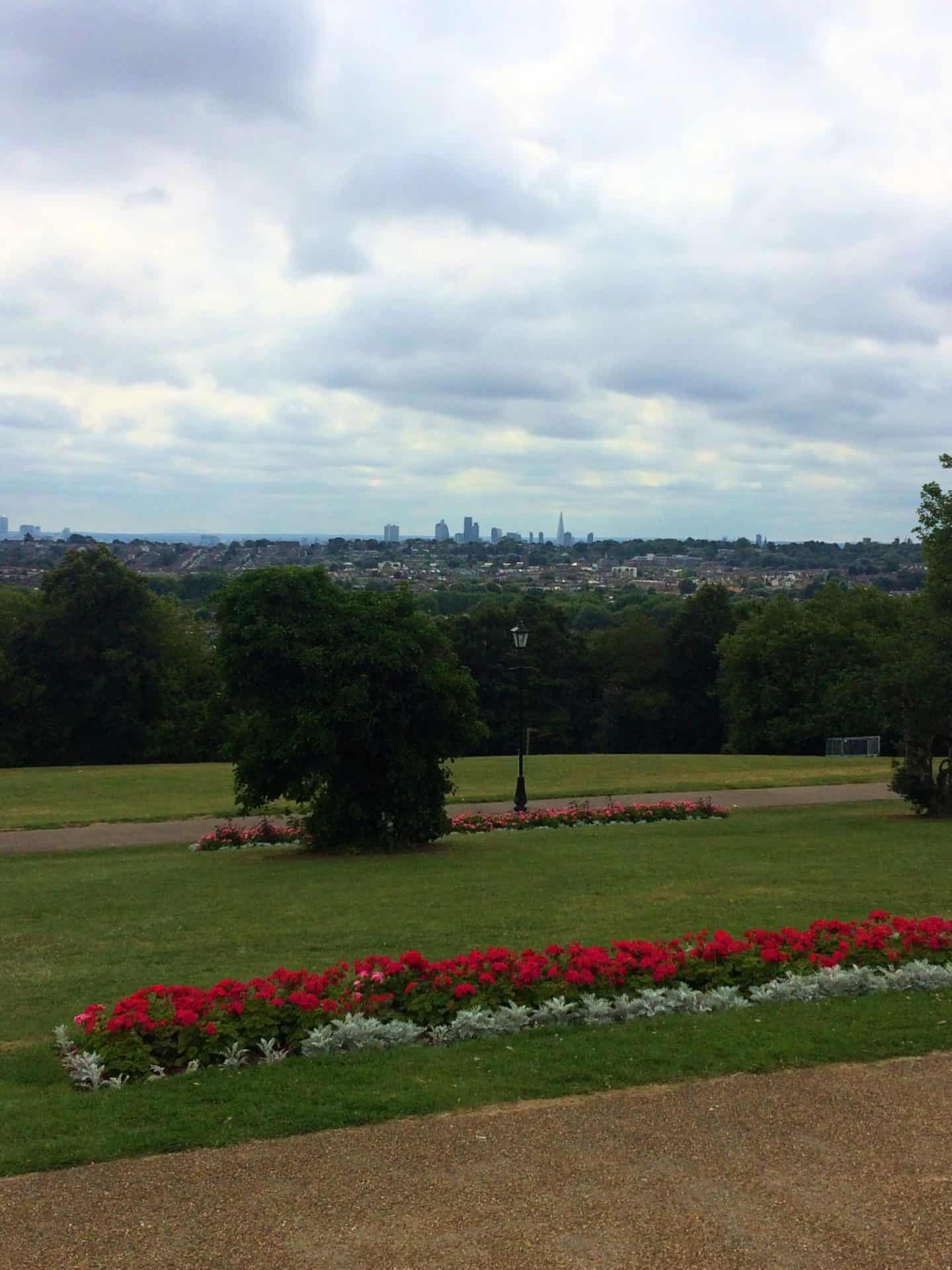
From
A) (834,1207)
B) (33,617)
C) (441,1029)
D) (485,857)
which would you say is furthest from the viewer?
(33,617)

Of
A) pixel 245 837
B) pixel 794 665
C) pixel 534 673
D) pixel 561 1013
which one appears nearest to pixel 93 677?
pixel 534 673

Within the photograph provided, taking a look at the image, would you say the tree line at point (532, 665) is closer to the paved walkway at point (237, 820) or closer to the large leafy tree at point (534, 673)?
the large leafy tree at point (534, 673)

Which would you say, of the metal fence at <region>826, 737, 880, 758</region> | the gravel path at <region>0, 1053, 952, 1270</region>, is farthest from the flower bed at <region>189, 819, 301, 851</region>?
the metal fence at <region>826, 737, 880, 758</region>

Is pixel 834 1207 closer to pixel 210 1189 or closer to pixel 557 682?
pixel 210 1189

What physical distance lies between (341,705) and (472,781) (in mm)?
13999

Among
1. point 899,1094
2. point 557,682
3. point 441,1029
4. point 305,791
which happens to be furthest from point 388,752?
point 557,682

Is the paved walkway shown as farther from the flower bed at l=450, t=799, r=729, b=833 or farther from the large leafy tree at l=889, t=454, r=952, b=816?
the large leafy tree at l=889, t=454, r=952, b=816

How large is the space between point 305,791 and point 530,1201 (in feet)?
48.7

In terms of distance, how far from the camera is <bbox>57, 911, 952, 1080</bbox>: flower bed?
721 cm

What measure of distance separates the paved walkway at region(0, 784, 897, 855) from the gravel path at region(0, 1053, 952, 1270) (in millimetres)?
16927

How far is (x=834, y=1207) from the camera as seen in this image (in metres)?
5.11

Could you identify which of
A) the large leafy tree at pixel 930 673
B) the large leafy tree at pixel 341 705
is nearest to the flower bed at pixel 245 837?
the large leafy tree at pixel 341 705

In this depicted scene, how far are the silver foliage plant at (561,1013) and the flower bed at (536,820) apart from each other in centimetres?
1378

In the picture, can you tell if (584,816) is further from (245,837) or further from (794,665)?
(794,665)
